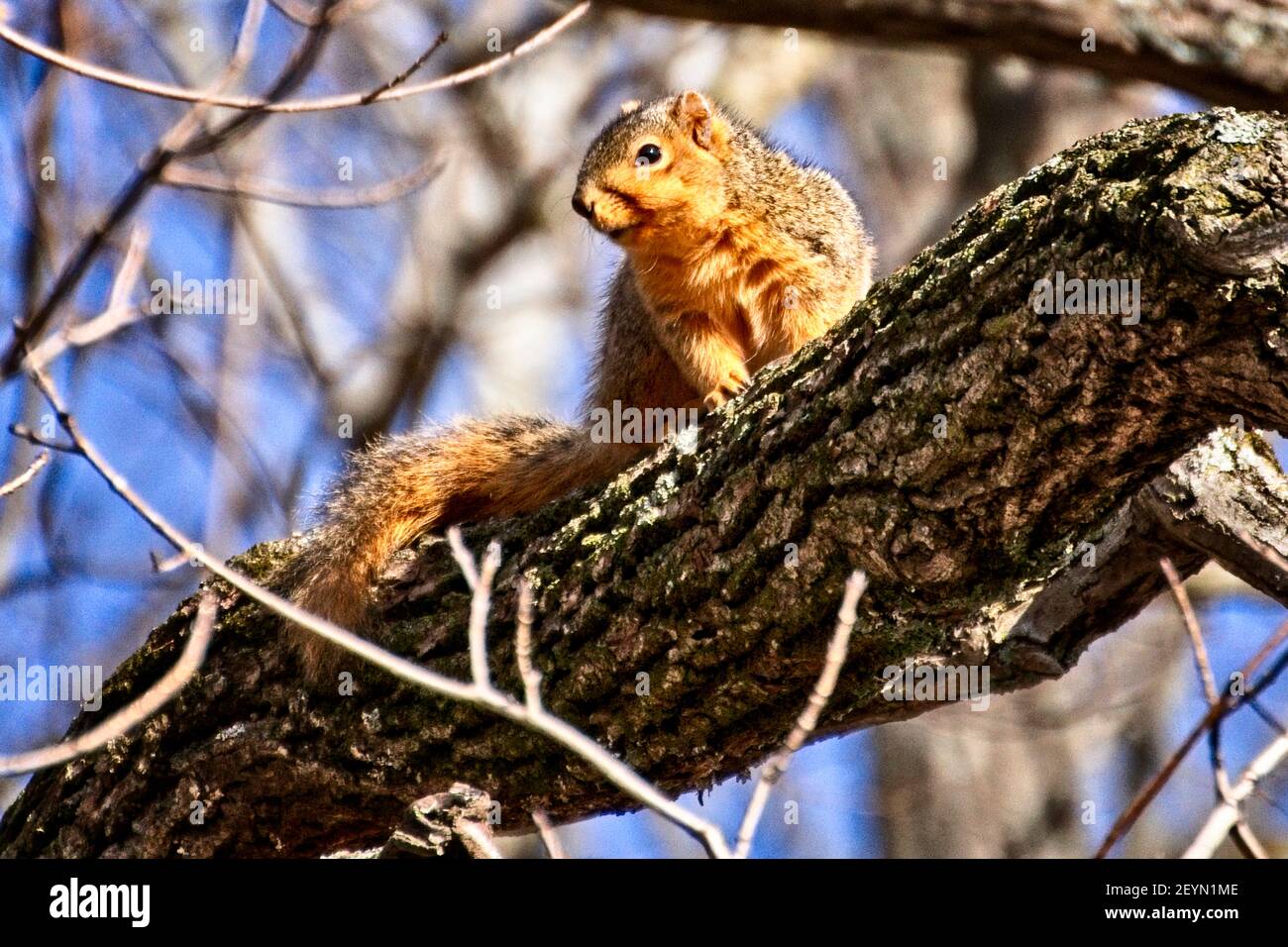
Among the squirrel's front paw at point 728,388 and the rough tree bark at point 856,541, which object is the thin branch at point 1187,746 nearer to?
the rough tree bark at point 856,541

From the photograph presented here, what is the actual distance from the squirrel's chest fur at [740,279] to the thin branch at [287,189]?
3.08ft

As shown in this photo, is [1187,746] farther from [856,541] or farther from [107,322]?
[107,322]

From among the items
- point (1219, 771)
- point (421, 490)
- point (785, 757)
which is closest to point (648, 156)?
point (421, 490)

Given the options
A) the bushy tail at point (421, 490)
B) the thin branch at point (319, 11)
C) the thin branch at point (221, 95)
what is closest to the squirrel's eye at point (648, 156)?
the bushy tail at point (421, 490)

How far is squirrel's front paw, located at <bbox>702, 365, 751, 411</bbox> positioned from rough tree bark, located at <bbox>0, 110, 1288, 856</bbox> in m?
0.55

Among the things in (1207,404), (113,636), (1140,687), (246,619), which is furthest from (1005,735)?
(1207,404)

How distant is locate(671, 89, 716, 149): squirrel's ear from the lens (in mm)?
4691

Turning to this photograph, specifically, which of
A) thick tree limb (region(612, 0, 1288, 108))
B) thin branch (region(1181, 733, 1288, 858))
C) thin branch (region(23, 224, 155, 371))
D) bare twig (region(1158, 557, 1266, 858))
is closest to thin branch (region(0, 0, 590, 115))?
thick tree limb (region(612, 0, 1288, 108))

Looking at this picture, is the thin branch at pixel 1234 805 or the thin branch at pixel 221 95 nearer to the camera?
the thin branch at pixel 1234 805

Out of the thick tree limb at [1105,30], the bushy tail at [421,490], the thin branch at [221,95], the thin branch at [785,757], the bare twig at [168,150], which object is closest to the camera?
the thin branch at [785,757]

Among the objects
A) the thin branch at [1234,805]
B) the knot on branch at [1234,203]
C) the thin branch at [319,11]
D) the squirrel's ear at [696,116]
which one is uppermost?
the squirrel's ear at [696,116]

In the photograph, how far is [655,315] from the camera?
14.8 feet

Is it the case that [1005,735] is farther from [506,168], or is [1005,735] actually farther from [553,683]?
[553,683]

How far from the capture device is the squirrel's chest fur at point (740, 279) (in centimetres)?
441
